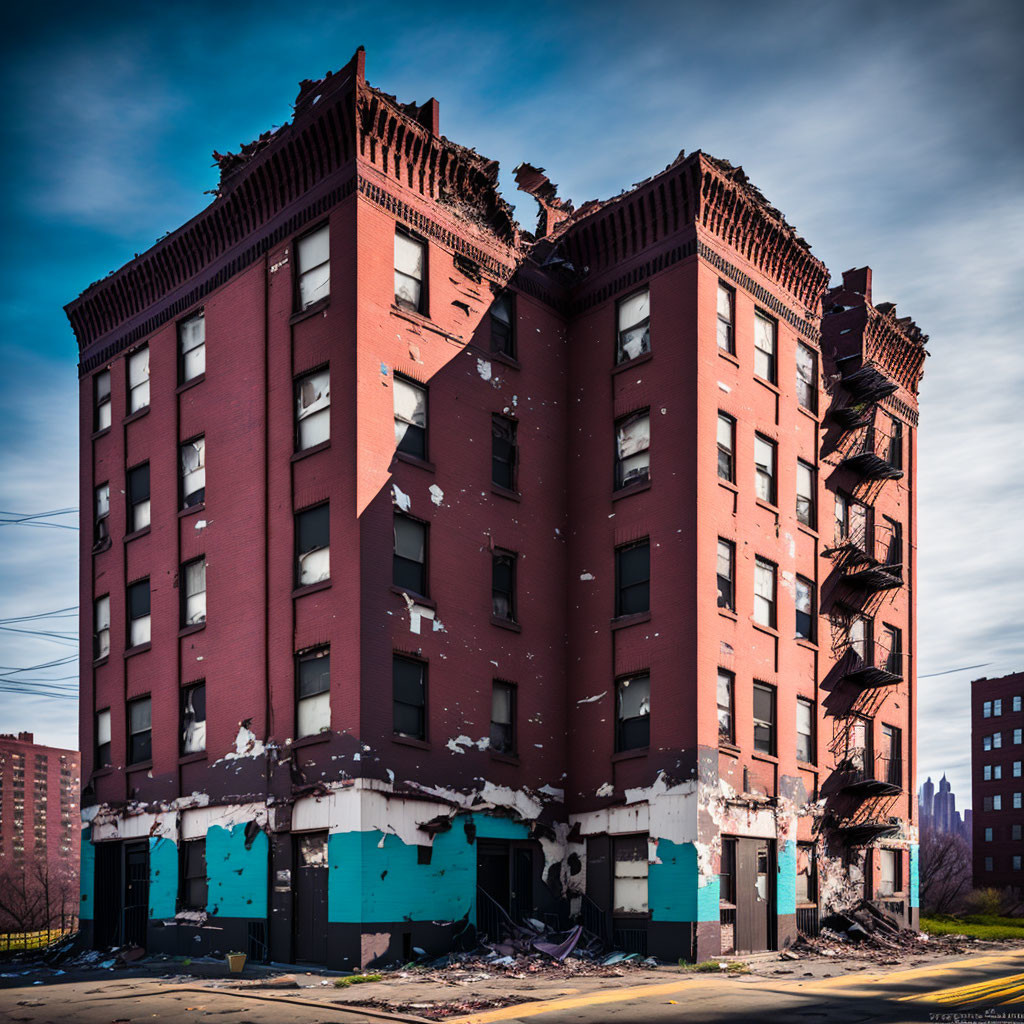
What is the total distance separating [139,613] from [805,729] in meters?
18.4

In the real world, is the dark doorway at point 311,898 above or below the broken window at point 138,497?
below

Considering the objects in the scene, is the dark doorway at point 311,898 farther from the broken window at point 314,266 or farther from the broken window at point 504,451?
the broken window at point 314,266

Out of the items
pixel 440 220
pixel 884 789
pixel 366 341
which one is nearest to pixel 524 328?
pixel 440 220

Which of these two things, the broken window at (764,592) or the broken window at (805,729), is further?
the broken window at (805,729)

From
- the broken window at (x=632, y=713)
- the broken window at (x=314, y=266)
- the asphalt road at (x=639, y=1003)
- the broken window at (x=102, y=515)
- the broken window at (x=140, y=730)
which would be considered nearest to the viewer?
the asphalt road at (x=639, y=1003)

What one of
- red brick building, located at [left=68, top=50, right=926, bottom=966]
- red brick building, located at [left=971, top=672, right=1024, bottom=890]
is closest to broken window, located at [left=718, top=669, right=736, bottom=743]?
red brick building, located at [left=68, top=50, right=926, bottom=966]

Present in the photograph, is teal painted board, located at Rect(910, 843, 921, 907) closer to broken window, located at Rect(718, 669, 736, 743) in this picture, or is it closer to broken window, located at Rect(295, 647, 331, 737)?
broken window, located at Rect(718, 669, 736, 743)

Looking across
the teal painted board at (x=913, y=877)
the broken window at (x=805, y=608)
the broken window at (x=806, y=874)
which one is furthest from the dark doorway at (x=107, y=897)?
the teal painted board at (x=913, y=877)

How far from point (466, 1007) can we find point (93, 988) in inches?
321

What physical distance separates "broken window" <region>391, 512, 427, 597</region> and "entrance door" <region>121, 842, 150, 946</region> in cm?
1034

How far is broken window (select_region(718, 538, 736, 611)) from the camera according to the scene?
28.5 meters

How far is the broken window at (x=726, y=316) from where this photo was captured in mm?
30000

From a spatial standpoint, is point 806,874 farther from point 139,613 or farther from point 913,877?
point 139,613

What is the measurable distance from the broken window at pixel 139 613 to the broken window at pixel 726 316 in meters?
16.6
